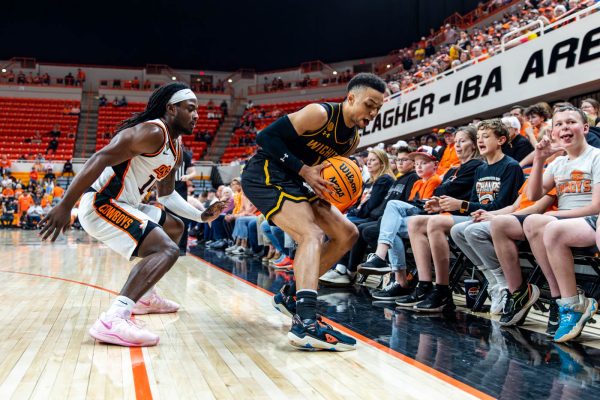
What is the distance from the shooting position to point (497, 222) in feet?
11.7

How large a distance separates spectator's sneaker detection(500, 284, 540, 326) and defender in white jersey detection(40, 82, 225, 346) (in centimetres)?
206

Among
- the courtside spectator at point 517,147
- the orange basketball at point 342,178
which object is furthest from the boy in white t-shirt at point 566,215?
the courtside spectator at point 517,147

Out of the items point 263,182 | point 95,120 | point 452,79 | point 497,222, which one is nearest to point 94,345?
point 263,182

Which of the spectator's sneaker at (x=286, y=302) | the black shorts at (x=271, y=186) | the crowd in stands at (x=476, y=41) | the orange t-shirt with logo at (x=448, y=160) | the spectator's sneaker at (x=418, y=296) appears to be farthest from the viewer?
the crowd in stands at (x=476, y=41)

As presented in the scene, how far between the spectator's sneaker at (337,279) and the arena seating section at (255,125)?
17.3 metres

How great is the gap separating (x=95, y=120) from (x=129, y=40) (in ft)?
16.5

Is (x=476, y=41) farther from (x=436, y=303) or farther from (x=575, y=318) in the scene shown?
(x=575, y=318)

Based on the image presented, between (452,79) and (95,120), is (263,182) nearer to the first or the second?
(452,79)

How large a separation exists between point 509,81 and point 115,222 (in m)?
9.32

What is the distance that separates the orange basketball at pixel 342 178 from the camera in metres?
3.39

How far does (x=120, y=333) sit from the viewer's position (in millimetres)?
2895

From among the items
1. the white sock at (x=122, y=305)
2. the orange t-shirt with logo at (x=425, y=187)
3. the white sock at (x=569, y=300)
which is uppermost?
the orange t-shirt with logo at (x=425, y=187)

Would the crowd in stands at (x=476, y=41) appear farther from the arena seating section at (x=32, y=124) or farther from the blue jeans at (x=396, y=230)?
the arena seating section at (x=32, y=124)

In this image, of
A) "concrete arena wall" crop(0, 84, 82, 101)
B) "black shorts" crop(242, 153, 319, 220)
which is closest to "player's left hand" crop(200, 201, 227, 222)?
"black shorts" crop(242, 153, 319, 220)
